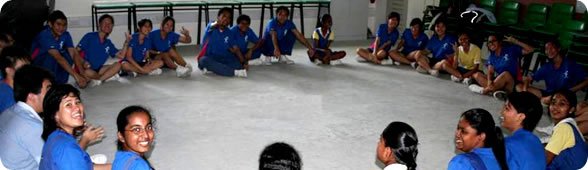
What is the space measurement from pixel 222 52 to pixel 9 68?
3.26 m

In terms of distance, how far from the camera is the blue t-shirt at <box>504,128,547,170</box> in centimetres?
243

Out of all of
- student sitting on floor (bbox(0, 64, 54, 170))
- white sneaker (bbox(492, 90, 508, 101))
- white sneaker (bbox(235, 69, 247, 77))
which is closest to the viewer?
student sitting on floor (bbox(0, 64, 54, 170))

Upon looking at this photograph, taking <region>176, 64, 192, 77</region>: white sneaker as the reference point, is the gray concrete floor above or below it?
below

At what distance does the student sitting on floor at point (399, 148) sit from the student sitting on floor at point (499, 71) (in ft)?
12.3

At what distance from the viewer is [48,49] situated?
5.46 m

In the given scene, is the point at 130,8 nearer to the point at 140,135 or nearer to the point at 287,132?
the point at 287,132

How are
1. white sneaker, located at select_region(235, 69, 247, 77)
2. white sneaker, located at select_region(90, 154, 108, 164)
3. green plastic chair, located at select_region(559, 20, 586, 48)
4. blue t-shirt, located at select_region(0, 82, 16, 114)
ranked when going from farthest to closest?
green plastic chair, located at select_region(559, 20, 586, 48) < white sneaker, located at select_region(235, 69, 247, 77) < white sneaker, located at select_region(90, 154, 108, 164) < blue t-shirt, located at select_region(0, 82, 16, 114)

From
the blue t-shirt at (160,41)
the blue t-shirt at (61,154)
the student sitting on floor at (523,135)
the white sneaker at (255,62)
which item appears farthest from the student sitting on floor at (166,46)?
the student sitting on floor at (523,135)

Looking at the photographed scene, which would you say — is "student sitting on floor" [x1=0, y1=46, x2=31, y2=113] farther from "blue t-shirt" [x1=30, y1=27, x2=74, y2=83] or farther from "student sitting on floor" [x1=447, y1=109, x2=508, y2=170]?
"student sitting on floor" [x1=447, y1=109, x2=508, y2=170]

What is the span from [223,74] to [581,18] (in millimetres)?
4074

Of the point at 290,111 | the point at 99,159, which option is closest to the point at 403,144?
the point at 99,159

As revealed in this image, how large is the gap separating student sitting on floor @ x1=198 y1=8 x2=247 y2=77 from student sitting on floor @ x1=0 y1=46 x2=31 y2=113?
111 inches

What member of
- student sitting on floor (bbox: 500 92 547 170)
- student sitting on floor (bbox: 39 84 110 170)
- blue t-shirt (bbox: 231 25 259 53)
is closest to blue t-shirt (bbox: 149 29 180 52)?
blue t-shirt (bbox: 231 25 259 53)

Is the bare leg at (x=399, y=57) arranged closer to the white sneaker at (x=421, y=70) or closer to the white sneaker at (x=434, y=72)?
the white sneaker at (x=421, y=70)
